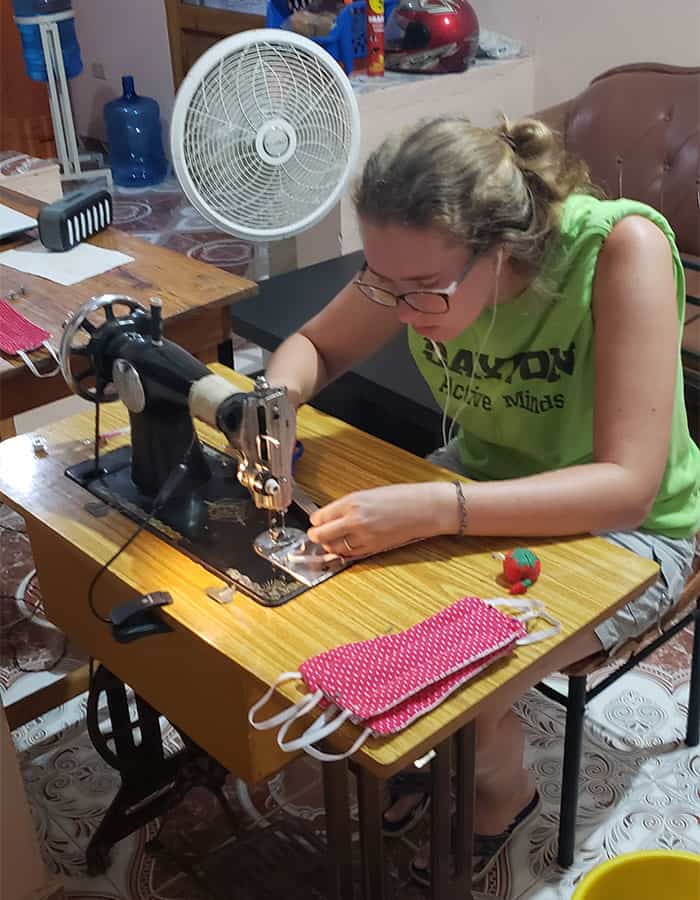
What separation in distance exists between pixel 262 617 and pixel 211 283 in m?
0.91

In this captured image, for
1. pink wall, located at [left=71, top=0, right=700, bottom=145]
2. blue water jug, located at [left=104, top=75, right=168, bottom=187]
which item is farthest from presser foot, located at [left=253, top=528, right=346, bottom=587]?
blue water jug, located at [left=104, top=75, right=168, bottom=187]

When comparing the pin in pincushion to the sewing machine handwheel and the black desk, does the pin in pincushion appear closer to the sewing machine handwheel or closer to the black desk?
the sewing machine handwheel

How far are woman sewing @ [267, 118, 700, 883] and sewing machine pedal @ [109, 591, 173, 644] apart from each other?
0.64 feet

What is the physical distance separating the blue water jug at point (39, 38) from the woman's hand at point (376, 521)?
4.08m

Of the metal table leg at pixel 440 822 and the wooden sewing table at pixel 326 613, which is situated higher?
the wooden sewing table at pixel 326 613

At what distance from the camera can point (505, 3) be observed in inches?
131

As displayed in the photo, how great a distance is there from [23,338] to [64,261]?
34cm

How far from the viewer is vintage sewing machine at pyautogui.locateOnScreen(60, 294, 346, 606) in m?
1.12

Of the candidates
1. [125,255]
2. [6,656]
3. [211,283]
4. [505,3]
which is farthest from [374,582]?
[505,3]

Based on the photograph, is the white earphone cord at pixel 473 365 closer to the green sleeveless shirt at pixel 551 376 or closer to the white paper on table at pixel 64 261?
the green sleeveless shirt at pixel 551 376

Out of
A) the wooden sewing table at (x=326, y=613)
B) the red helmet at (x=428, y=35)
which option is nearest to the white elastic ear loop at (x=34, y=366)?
the wooden sewing table at (x=326, y=613)

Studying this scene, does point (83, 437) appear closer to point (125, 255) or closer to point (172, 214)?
point (125, 255)

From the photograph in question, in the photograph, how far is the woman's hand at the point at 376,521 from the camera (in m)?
1.15

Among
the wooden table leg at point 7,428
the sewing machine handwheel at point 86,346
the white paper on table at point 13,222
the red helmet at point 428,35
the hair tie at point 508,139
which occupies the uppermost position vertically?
the hair tie at point 508,139
